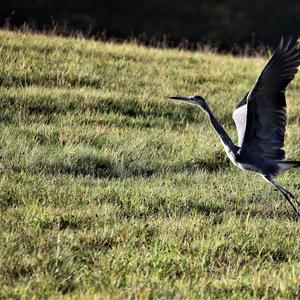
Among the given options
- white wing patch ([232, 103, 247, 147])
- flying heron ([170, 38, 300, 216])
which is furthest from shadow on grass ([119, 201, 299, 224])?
white wing patch ([232, 103, 247, 147])

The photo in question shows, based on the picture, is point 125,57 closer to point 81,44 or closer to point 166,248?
point 81,44

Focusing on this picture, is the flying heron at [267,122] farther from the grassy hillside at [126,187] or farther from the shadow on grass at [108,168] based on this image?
the shadow on grass at [108,168]

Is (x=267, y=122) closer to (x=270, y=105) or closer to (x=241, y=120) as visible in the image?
(x=270, y=105)

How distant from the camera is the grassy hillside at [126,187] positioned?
576 centimetres

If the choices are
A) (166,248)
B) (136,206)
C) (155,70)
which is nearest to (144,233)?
(166,248)

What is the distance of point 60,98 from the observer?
11570 millimetres

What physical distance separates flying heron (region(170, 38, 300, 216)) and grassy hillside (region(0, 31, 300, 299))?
1.37 feet

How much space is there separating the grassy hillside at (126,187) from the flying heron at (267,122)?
419 mm

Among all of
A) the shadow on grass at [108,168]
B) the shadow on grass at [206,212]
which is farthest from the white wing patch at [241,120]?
the shadow on grass at [108,168]

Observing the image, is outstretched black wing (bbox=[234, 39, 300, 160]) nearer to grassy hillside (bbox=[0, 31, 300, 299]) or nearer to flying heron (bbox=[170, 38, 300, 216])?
flying heron (bbox=[170, 38, 300, 216])

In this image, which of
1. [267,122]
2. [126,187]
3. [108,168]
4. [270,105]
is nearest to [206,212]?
[126,187]

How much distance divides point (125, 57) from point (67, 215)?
8027mm

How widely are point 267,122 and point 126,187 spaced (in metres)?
1.62

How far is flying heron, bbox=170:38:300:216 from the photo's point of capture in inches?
310
